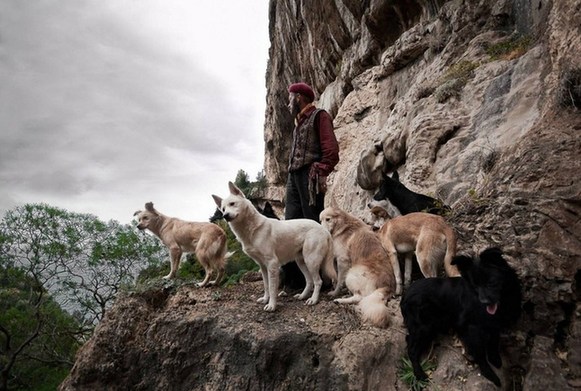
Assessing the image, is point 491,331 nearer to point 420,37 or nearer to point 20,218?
point 420,37

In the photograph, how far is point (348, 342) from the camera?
11.4 ft

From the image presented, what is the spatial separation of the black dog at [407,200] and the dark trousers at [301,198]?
1826 millimetres

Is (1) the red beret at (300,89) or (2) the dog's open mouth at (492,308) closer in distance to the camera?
(2) the dog's open mouth at (492,308)

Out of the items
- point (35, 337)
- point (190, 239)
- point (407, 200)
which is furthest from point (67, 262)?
point (407, 200)

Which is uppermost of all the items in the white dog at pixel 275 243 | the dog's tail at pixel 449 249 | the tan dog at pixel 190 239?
the tan dog at pixel 190 239

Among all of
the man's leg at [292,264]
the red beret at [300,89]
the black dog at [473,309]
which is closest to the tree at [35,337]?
the man's leg at [292,264]

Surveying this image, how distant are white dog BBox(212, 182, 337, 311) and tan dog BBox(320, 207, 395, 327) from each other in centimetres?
21

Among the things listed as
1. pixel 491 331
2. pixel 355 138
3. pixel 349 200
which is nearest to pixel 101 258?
pixel 349 200

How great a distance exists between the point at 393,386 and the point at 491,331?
3.35 feet

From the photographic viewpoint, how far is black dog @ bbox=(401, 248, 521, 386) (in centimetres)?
283

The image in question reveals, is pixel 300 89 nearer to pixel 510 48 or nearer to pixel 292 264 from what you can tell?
pixel 292 264

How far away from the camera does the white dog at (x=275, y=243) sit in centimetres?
427

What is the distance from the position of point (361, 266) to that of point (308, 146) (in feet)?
6.85

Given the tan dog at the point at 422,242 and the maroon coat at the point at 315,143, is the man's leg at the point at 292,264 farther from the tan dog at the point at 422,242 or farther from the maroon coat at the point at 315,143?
the tan dog at the point at 422,242
